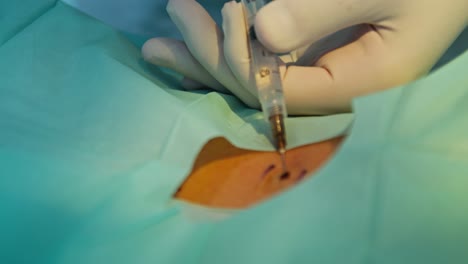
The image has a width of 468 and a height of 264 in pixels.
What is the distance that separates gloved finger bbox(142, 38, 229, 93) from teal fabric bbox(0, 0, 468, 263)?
0.05m

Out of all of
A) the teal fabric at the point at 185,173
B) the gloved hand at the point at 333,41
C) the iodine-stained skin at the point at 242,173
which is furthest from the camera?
the gloved hand at the point at 333,41

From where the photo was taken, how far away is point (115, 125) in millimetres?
824

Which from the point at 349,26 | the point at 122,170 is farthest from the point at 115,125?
the point at 349,26

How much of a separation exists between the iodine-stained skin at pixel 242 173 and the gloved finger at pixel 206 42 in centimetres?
13

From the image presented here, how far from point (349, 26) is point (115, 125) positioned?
1.15ft

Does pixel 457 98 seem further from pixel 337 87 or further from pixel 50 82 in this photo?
pixel 50 82

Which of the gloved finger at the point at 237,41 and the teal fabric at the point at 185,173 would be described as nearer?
the teal fabric at the point at 185,173

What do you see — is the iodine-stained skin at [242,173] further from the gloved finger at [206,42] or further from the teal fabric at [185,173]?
the gloved finger at [206,42]

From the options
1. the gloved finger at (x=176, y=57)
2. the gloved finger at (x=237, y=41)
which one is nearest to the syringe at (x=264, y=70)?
the gloved finger at (x=237, y=41)

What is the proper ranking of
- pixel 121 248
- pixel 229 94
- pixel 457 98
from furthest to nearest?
pixel 229 94, pixel 457 98, pixel 121 248

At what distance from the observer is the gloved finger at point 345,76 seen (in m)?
0.86

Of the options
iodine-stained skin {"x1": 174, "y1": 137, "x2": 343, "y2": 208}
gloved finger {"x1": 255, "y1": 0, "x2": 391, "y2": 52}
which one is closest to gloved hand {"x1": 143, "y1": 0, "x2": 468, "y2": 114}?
gloved finger {"x1": 255, "y1": 0, "x2": 391, "y2": 52}

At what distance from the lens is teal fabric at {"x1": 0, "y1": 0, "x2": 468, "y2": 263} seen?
581 mm

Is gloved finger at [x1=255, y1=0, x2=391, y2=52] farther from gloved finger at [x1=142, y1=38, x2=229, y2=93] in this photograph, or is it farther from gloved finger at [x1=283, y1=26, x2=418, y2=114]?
gloved finger at [x1=142, y1=38, x2=229, y2=93]
